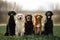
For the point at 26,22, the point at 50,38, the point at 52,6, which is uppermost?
the point at 52,6

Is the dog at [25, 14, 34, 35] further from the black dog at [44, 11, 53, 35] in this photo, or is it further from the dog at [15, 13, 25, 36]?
the black dog at [44, 11, 53, 35]

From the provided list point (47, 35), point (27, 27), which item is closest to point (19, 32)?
point (27, 27)

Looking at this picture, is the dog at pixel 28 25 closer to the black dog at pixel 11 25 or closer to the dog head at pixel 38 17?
the dog head at pixel 38 17

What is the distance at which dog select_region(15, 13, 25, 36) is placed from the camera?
431cm

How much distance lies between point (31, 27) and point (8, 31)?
0.45m

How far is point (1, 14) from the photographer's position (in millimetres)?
5074

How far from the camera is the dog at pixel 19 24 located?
4.31 metres

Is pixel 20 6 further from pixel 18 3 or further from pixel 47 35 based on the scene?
pixel 47 35

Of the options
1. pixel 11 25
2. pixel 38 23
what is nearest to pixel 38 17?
pixel 38 23

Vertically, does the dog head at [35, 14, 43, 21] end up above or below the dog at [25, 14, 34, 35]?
above

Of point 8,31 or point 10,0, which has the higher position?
point 10,0

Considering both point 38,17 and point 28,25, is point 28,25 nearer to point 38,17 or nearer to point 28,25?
point 28,25

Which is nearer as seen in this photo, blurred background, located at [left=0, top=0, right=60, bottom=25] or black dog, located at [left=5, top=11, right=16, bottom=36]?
black dog, located at [left=5, top=11, right=16, bottom=36]

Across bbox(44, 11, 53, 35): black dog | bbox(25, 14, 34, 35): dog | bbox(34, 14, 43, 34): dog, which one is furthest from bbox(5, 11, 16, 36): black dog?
bbox(44, 11, 53, 35): black dog
